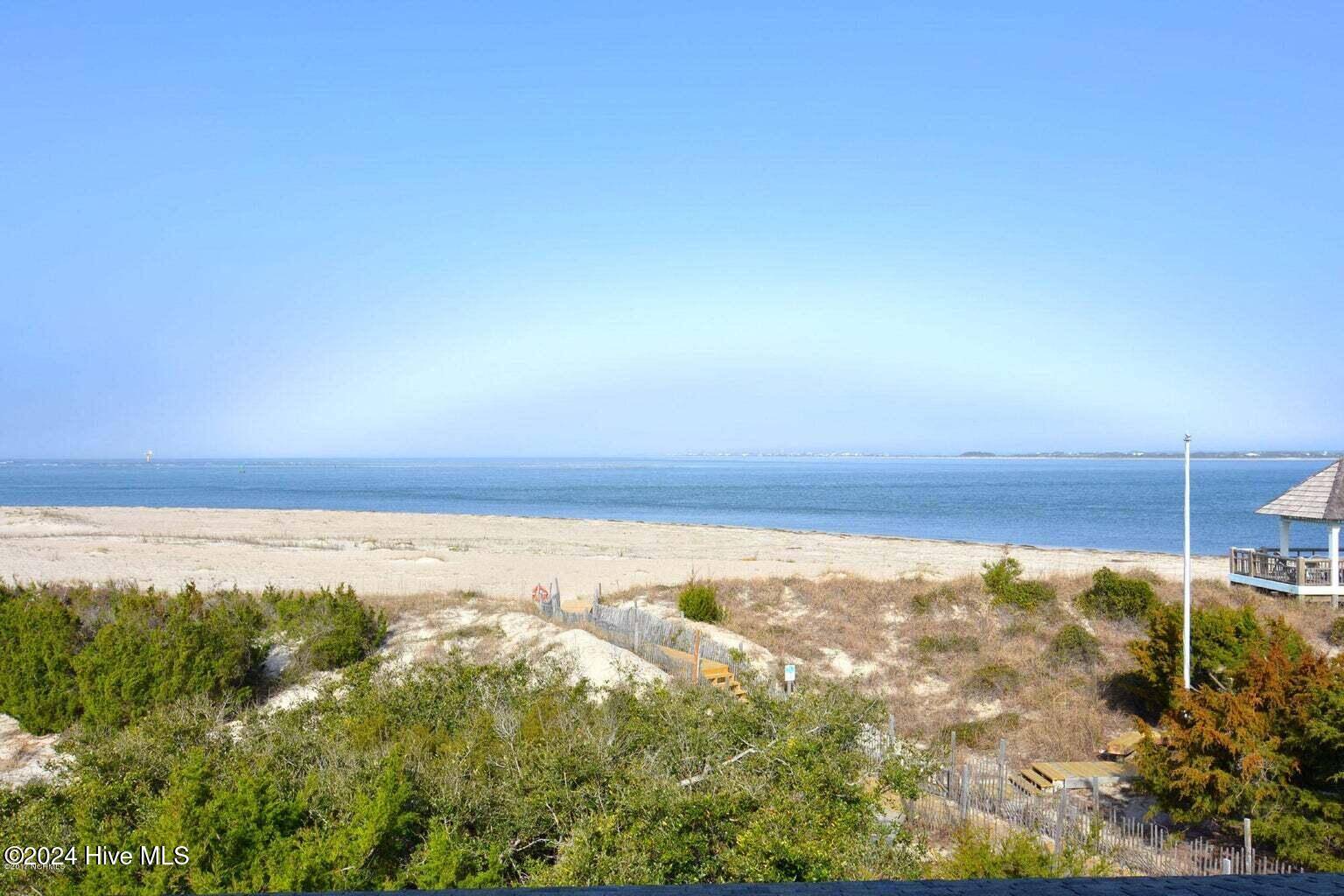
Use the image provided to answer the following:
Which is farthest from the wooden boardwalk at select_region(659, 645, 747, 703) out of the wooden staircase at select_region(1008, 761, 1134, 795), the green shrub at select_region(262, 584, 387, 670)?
the green shrub at select_region(262, 584, 387, 670)

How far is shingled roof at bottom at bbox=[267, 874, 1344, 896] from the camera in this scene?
2.39 metres

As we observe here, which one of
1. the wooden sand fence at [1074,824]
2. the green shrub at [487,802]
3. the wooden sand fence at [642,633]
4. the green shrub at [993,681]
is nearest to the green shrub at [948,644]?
the green shrub at [993,681]

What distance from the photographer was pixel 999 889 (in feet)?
7.97

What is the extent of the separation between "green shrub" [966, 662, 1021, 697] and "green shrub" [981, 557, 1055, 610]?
4.56 meters

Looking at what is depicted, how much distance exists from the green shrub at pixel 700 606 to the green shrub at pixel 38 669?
1387cm

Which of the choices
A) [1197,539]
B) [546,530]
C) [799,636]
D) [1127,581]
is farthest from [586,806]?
[1197,539]

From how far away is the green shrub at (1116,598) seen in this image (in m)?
22.1

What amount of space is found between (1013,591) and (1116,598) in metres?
2.52

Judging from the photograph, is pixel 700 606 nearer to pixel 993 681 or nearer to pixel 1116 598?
pixel 993 681

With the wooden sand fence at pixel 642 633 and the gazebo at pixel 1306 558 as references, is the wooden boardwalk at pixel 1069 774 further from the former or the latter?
the gazebo at pixel 1306 558

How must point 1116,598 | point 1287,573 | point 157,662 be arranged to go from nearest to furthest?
point 157,662 → point 1116,598 → point 1287,573

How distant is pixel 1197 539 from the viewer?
55.6m

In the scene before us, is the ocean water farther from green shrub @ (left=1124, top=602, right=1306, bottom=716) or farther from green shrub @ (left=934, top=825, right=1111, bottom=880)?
green shrub @ (left=934, top=825, right=1111, bottom=880)

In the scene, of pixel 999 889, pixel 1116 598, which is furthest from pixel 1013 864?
pixel 1116 598
